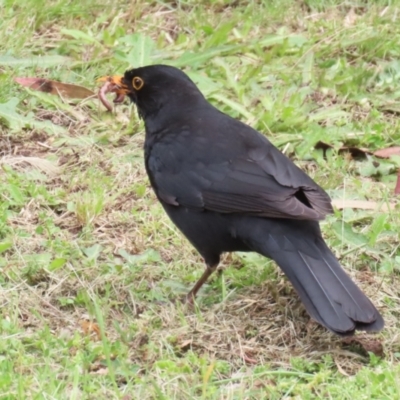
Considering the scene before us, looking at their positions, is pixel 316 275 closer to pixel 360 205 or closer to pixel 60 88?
pixel 360 205

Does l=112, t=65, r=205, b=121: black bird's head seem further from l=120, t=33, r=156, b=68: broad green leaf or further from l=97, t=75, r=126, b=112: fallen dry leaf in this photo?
l=120, t=33, r=156, b=68: broad green leaf

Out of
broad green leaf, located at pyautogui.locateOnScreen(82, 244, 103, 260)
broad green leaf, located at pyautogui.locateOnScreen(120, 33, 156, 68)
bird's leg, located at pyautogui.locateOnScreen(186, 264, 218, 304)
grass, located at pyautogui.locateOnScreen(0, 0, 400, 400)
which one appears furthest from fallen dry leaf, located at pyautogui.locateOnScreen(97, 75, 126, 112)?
bird's leg, located at pyautogui.locateOnScreen(186, 264, 218, 304)

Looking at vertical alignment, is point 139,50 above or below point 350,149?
above

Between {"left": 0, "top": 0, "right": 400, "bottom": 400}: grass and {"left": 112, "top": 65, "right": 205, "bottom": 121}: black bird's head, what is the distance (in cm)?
65

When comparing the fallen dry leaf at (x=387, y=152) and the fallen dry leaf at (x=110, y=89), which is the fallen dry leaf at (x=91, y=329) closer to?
the fallen dry leaf at (x=110, y=89)

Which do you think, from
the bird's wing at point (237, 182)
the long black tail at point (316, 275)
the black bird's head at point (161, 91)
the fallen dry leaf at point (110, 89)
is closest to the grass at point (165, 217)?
the fallen dry leaf at point (110, 89)

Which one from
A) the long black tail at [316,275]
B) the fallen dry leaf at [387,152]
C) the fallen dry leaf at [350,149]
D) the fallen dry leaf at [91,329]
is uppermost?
the long black tail at [316,275]

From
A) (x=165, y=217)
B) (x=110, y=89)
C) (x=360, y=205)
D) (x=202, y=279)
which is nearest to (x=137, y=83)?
(x=110, y=89)

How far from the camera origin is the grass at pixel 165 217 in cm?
442

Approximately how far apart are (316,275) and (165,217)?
1.49 metres

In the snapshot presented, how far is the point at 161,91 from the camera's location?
18.5 feet

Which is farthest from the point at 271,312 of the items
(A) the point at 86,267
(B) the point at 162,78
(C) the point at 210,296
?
(B) the point at 162,78

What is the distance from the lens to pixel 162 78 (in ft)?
18.6

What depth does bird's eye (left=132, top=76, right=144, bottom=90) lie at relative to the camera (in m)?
5.72
